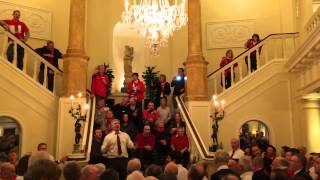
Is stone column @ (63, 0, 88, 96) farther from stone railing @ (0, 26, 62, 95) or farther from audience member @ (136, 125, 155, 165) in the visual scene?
audience member @ (136, 125, 155, 165)

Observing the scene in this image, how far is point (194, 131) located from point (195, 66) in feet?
7.78

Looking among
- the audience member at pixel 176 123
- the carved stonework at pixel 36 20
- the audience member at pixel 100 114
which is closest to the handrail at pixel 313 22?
the audience member at pixel 176 123

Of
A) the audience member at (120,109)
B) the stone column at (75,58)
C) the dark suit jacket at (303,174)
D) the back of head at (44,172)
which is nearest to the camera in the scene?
the back of head at (44,172)

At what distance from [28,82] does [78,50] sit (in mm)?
1652

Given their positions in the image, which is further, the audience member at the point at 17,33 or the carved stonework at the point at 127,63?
the carved stonework at the point at 127,63

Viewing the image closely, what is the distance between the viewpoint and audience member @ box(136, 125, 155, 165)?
9598 millimetres

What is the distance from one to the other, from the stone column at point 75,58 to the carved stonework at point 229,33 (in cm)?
551

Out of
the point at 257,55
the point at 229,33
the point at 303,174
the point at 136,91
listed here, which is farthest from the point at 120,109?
the point at 303,174

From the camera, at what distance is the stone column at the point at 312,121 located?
38.7 ft

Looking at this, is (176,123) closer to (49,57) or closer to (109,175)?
(49,57)

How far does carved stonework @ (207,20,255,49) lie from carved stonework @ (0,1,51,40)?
587cm

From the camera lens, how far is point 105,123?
36.3ft

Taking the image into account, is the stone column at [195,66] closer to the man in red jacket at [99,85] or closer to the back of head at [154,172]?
the man in red jacket at [99,85]

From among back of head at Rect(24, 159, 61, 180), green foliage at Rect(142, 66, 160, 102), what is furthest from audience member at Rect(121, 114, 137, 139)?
back of head at Rect(24, 159, 61, 180)
